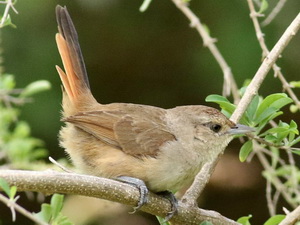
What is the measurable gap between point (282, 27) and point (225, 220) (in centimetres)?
305

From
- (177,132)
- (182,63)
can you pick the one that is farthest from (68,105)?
Answer: (182,63)

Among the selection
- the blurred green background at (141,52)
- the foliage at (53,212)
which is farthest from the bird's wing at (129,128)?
the blurred green background at (141,52)

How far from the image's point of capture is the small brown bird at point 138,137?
397 centimetres

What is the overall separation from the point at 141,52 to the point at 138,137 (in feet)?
9.18

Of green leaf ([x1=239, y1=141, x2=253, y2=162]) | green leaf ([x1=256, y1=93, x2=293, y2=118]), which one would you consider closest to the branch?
green leaf ([x1=239, y1=141, x2=253, y2=162])

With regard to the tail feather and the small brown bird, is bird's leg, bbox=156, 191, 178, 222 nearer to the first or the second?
the small brown bird

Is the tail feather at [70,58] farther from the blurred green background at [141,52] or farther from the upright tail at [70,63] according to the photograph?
the blurred green background at [141,52]

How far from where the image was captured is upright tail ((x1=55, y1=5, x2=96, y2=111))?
4.53 metres

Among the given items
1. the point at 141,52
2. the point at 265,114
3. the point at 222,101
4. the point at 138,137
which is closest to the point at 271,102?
the point at 265,114

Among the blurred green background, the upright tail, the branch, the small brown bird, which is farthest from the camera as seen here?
the blurred green background

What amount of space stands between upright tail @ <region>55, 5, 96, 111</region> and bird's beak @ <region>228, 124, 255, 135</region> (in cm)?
107

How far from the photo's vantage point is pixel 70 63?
4.55 meters

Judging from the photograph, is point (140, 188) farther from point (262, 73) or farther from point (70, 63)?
point (70, 63)

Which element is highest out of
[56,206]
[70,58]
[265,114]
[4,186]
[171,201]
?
[70,58]
